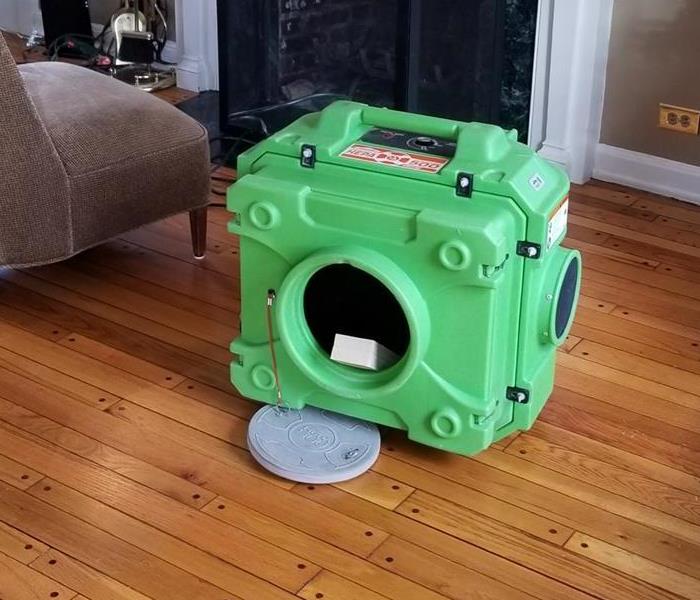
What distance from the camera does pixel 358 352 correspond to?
1975mm

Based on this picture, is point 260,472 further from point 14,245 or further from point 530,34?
point 530,34

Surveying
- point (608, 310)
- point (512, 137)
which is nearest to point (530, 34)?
point (608, 310)

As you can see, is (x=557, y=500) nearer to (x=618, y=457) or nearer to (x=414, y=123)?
(x=618, y=457)

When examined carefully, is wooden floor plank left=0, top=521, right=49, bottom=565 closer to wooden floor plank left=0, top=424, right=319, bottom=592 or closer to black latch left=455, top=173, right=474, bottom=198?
wooden floor plank left=0, top=424, right=319, bottom=592

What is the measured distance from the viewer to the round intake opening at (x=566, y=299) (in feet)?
6.72

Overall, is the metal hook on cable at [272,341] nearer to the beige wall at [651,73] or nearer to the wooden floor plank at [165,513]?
the wooden floor plank at [165,513]

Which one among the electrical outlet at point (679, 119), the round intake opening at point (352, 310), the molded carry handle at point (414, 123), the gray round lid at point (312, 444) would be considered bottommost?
the gray round lid at point (312, 444)

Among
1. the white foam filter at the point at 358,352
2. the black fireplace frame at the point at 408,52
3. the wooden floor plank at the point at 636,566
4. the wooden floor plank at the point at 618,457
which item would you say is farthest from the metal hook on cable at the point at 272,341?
the black fireplace frame at the point at 408,52

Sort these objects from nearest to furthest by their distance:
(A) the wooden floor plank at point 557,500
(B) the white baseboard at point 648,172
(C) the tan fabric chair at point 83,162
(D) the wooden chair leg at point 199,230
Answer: (A) the wooden floor plank at point 557,500, (C) the tan fabric chair at point 83,162, (D) the wooden chair leg at point 199,230, (B) the white baseboard at point 648,172

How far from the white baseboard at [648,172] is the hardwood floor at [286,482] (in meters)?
0.56

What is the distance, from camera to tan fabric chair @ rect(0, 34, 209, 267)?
2297 mm

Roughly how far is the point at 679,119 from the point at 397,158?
136 cm

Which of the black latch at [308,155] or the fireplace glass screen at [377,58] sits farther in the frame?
the fireplace glass screen at [377,58]

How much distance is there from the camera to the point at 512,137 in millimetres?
2043
